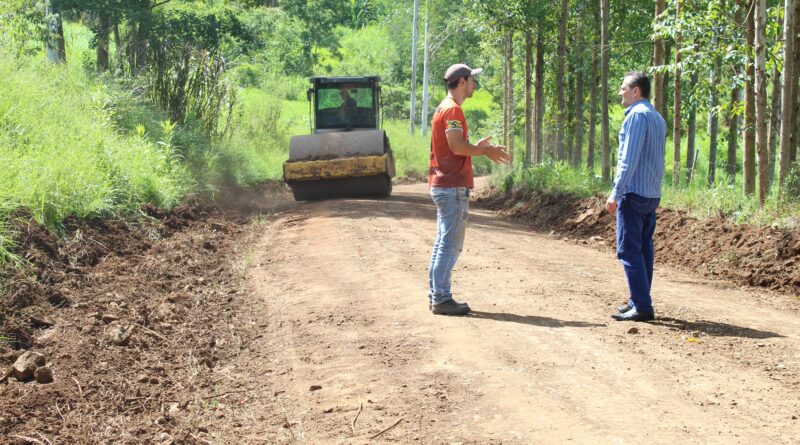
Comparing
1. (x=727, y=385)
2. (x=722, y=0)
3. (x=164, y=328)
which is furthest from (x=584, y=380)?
(x=722, y=0)

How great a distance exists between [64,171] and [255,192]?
12274 mm

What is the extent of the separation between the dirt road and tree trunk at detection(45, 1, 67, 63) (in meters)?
12.6

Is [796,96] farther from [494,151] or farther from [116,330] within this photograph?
[116,330]

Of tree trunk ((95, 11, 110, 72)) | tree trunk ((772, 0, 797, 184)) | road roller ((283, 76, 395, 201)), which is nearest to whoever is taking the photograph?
tree trunk ((772, 0, 797, 184))

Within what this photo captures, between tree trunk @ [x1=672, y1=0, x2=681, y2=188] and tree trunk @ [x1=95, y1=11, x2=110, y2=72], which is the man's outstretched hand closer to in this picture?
tree trunk @ [x1=672, y1=0, x2=681, y2=188]

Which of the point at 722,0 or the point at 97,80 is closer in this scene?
the point at 722,0

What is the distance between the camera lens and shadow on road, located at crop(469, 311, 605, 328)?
23.7ft

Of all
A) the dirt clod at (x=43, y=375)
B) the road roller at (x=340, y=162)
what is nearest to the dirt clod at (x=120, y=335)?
the dirt clod at (x=43, y=375)

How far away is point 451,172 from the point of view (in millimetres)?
7398

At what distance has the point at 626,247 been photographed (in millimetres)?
7254

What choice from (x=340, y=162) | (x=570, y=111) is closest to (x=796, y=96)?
(x=340, y=162)

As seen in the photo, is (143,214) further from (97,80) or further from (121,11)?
(121,11)

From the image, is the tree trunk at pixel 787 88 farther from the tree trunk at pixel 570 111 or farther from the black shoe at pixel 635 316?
the tree trunk at pixel 570 111

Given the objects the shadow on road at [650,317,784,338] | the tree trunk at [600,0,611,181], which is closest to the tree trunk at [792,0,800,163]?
the tree trunk at [600,0,611,181]
